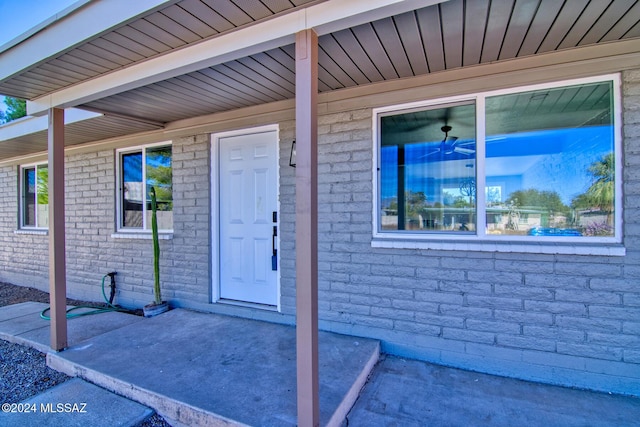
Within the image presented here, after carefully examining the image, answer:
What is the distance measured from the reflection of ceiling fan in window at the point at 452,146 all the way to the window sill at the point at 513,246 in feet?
2.77

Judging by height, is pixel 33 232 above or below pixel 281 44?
below

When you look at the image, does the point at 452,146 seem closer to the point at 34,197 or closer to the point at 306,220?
the point at 306,220

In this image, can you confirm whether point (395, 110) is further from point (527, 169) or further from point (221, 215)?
point (221, 215)

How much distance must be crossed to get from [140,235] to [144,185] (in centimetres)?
75

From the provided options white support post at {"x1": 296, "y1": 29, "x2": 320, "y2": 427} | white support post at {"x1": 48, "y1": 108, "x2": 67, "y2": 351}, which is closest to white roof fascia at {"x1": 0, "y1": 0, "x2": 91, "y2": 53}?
white support post at {"x1": 48, "y1": 108, "x2": 67, "y2": 351}

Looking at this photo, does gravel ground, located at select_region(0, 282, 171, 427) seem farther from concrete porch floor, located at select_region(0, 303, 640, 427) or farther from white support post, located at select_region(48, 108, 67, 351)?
white support post, located at select_region(48, 108, 67, 351)

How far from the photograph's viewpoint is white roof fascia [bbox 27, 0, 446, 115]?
1719 millimetres

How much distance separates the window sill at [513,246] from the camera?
235 cm

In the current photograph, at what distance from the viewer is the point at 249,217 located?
3.80 meters

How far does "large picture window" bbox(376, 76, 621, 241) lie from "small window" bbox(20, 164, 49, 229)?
22.9ft

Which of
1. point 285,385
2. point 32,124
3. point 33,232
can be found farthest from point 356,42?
point 33,232

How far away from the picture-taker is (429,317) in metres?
2.84

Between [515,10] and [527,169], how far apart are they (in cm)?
131

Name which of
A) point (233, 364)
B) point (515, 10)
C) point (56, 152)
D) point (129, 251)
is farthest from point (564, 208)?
point (129, 251)
